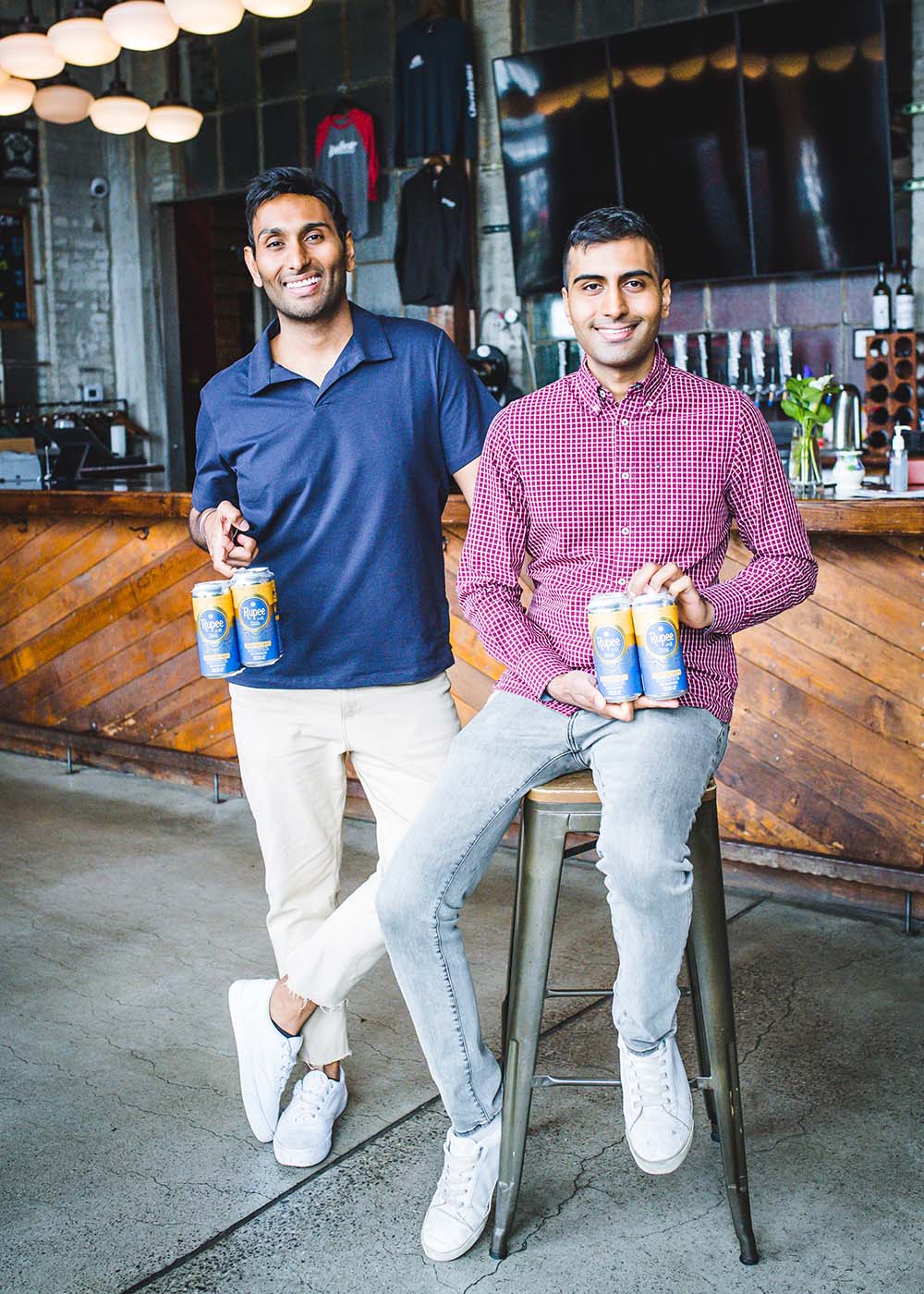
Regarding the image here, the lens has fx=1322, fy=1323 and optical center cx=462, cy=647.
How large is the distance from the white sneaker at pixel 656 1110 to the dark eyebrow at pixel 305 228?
1421 millimetres

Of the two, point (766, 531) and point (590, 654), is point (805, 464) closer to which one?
point (766, 531)

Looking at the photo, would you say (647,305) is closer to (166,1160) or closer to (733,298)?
(166,1160)

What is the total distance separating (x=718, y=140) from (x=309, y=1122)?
17.8 ft

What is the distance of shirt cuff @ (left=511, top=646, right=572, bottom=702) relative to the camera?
2.07m

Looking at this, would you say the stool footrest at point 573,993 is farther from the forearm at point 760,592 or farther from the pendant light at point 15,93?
the pendant light at point 15,93

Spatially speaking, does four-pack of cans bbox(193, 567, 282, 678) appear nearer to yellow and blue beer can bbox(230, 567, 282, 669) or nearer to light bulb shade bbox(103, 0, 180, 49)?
yellow and blue beer can bbox(230, 567, 282, 669)

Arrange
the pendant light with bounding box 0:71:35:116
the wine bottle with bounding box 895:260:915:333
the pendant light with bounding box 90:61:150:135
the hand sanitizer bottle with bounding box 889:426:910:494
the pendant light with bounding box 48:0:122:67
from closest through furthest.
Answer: the hand sanitizer bottle with bounding box 889:426:910:494, the pendant light with bounding box 48:0:122:67, the wine bottle with bounding box 895:260:915:333, the pendant light with bounding box 0:71:35:116, the pendant light with bounding box 90:61:150:135

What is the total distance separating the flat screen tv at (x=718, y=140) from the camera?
5.94m

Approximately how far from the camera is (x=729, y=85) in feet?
20.8

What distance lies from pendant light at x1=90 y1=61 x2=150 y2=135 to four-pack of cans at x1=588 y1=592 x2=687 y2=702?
566cm

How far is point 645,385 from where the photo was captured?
6.96 feet

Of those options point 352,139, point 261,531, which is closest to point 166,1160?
point 261,531

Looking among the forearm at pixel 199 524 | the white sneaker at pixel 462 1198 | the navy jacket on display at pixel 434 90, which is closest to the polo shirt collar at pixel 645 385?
the forearm at pixel 199 524

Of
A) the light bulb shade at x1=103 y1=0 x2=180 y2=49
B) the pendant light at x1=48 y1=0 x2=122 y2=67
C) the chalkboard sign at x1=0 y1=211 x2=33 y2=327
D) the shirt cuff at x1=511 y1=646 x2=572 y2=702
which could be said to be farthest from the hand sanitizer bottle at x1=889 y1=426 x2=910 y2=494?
the chalkboard sign at x1=0 y1=211 x2=33 y2=327
